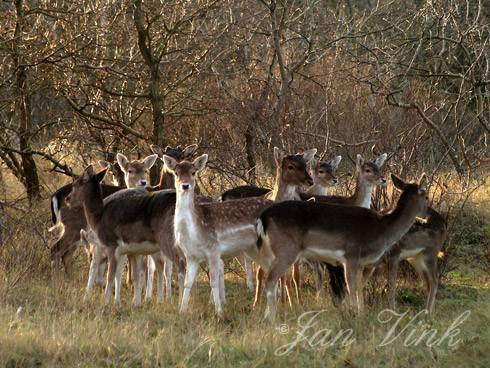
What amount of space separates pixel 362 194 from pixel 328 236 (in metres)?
2.18

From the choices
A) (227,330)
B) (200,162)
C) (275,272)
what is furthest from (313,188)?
(227,330)

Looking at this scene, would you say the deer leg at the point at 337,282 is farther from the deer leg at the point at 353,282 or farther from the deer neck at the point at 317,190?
the deer neck at the point at 317,190

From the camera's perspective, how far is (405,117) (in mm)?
14602

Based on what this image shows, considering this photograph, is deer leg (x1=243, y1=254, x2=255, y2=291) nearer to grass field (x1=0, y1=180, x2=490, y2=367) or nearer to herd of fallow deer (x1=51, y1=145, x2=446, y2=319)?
herd of fallow deer (x1=51, y1=145, x2=446, y2=319)

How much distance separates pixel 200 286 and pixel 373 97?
4545 mm

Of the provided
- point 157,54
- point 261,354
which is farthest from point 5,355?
point 157,54

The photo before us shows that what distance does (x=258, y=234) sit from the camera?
34.3 ft

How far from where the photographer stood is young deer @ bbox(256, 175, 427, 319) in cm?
1019

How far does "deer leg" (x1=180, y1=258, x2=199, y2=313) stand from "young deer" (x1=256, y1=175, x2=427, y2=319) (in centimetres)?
71

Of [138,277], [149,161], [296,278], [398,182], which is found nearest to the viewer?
[398,182]

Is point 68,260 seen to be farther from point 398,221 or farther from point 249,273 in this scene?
point 398,221

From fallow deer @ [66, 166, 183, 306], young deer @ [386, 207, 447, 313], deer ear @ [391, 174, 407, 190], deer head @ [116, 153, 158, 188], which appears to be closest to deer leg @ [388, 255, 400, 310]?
young deer @ [386, 207, 447, 313]

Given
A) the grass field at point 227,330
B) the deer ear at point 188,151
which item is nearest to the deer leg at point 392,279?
the grass field at point 227,330

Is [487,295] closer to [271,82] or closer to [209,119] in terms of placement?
[271,82]
